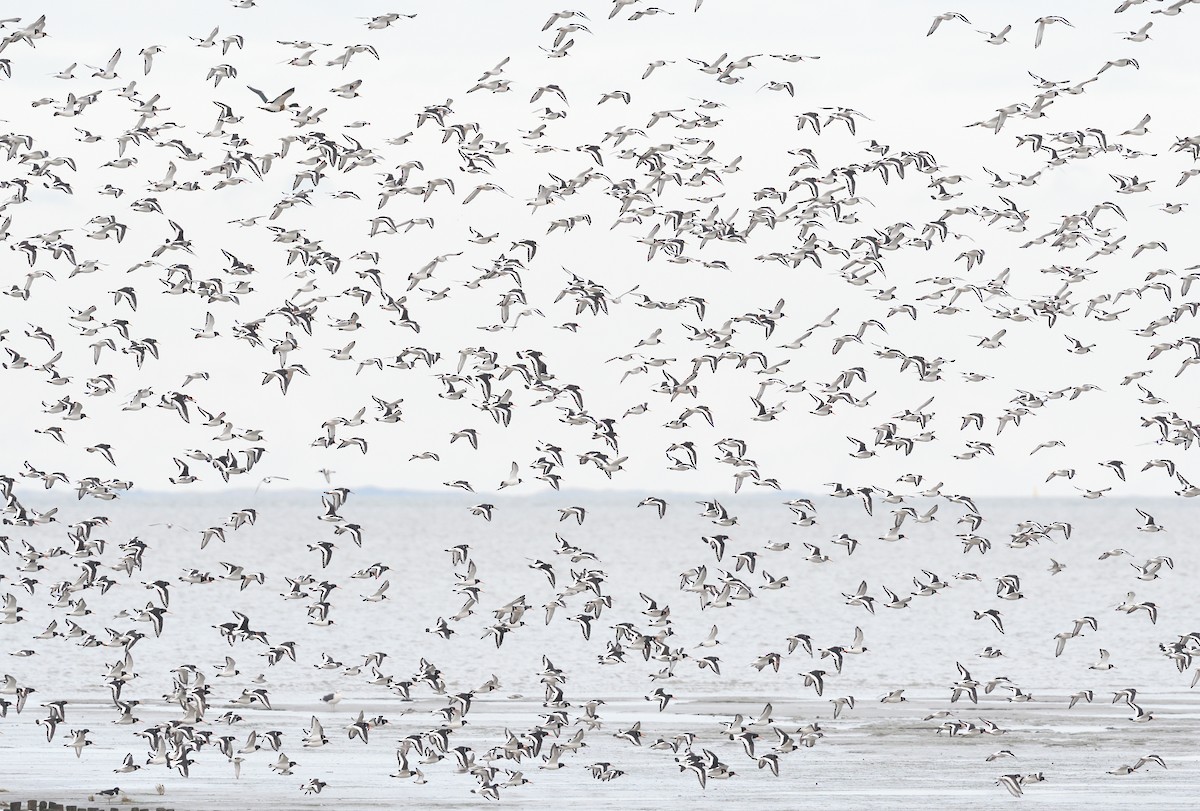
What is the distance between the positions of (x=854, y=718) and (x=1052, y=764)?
8016 mm

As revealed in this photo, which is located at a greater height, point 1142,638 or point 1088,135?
point 1088,135

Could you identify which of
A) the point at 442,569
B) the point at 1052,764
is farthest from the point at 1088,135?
the point at 442,569

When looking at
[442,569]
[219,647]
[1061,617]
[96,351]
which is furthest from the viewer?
[442,569]

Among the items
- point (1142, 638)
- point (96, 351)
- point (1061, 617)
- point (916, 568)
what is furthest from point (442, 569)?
point (96, 351)

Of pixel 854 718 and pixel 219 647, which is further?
A: pixel 219 647

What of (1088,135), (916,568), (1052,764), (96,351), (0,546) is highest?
(916,568)

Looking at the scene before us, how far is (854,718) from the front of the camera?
49344mm

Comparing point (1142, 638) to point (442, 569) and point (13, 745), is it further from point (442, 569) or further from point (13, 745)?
point (442, 569)

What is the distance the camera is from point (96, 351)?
4462 centimetres

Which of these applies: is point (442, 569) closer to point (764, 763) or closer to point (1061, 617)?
point (1061, 617)

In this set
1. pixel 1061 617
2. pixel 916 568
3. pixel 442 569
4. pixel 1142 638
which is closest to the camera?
pixel 1142 638

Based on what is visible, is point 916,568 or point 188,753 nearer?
point 188,753

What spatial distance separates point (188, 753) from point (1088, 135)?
23321 mm

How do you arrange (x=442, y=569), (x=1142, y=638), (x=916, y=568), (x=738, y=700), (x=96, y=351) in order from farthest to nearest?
(x=916, y=568), (x=442, y=569), (x=1142, y=638), (x=738, y=700), (x=96, y=351)
